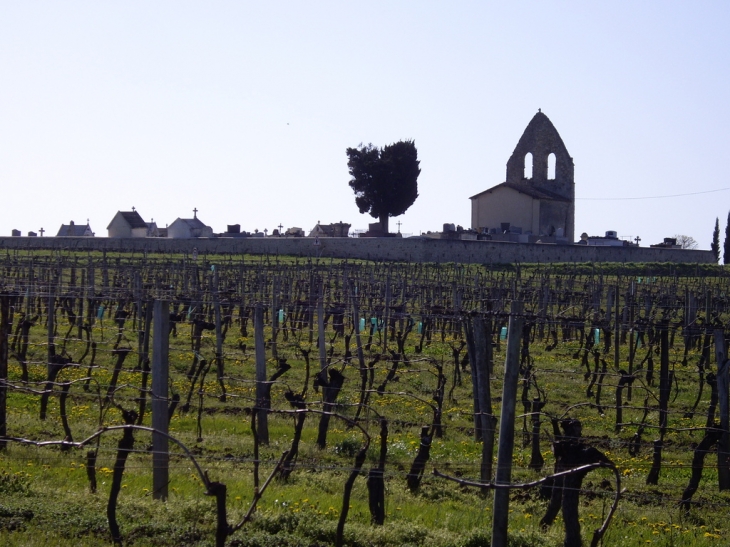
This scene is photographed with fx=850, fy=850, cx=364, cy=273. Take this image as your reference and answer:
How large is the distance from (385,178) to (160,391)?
171 feet

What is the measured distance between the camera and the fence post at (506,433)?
16.1 ft

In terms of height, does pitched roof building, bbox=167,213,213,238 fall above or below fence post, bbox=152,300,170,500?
above

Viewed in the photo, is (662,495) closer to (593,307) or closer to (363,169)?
(593,307)

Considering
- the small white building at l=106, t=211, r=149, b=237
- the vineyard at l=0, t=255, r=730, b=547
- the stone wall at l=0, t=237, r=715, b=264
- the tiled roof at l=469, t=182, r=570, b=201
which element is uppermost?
the tiled roof at l=469, t=182, r=570, b=201

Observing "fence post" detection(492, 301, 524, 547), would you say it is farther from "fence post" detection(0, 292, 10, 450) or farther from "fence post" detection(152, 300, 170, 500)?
"fence post" detection(0, 292, 10, 450)

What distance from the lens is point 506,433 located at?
4977 millimetres

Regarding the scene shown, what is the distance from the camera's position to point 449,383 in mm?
12781

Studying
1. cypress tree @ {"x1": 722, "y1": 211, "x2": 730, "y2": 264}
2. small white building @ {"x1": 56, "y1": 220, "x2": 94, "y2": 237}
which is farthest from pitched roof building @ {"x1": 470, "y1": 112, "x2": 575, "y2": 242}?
small white building @ {"x1": 56, "y1": 220, "x2": 94, "y2": 237}

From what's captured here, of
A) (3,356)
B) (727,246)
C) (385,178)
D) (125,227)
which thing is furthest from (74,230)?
(3,356)

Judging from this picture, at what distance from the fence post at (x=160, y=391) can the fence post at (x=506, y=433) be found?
2.44m

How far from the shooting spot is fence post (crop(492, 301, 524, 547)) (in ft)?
16.1

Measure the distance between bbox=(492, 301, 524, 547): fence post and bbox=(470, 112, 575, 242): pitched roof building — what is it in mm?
44485

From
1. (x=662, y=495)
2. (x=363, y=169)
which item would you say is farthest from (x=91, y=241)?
(x=662, y=495)

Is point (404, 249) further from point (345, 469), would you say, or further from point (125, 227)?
point (345, 469)
